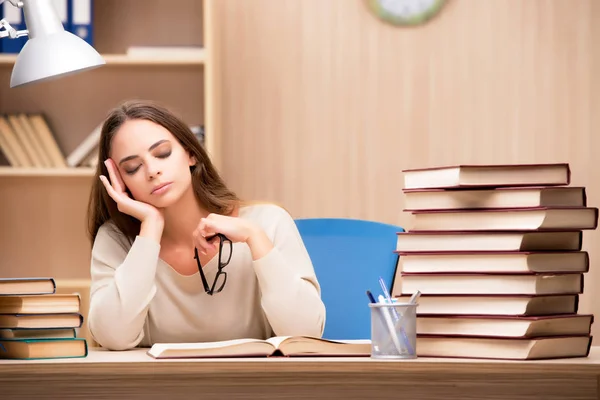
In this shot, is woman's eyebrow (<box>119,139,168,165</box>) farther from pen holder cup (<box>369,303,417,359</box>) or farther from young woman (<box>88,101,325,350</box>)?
pen holder cup (<box>369,303,417,359</box>)

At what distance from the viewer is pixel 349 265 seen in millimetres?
2361

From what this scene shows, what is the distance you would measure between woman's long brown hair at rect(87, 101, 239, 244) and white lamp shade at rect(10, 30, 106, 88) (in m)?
0.45

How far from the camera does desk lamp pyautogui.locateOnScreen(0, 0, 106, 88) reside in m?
1.49

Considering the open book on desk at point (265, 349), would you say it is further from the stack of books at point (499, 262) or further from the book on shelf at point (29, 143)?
the book on shelf at point (29, 143)

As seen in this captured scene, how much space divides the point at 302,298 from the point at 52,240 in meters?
2.31

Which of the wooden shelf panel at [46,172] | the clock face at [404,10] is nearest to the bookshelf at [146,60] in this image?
the wooden shelf panel at [46,172]

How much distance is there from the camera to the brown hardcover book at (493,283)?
131cm

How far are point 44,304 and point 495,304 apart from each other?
713mm

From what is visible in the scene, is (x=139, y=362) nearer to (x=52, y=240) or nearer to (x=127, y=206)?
(x=127, y=206)

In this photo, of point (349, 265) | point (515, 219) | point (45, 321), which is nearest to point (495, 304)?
point (515, 219)

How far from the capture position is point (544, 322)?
1308 mm

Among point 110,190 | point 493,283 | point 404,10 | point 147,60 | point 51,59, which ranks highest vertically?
point 404,10

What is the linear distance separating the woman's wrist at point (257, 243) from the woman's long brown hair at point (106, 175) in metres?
0.33

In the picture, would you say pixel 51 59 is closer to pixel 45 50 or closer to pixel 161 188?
pixel 45 50
